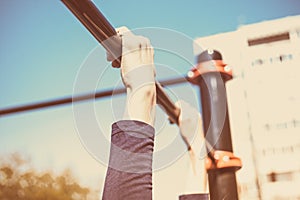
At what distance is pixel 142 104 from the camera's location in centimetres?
26

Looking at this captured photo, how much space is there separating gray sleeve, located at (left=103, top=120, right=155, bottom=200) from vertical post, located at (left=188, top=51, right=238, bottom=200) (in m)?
0.23

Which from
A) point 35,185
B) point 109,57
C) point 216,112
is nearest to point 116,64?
point 109,57

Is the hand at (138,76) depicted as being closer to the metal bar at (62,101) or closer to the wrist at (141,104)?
the wrist at (141,104)

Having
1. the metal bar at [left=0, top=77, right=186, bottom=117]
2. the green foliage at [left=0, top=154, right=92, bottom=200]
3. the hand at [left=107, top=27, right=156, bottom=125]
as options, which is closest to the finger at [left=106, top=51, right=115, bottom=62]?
the hand at [left=107, top=27, right=156, bottom=125]

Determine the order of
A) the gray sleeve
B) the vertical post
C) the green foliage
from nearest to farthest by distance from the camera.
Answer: the gray sleeve
the vertical post
the green foliage

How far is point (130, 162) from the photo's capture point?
0.78 ft

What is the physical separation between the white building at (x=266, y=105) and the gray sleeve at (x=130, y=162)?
143cm

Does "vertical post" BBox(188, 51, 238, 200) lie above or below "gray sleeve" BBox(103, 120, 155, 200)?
above

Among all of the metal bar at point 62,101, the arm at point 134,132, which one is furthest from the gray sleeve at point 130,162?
the metal bar at point 62,101

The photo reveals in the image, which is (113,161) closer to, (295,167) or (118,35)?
(118,35)

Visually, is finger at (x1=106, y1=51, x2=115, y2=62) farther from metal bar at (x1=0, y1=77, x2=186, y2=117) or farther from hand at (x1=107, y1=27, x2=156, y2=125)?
metal bar at (x1=0, y1=77, x2=186, y2=117)

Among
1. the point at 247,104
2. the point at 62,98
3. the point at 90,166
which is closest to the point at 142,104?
the point at 62,98

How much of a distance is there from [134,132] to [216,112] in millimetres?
248

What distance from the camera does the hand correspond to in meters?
0.26
